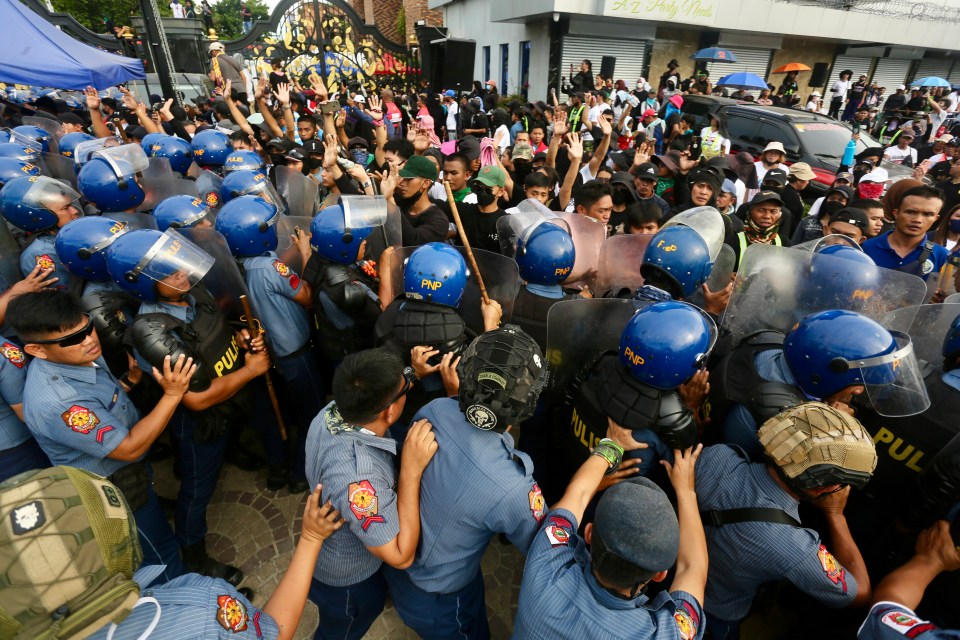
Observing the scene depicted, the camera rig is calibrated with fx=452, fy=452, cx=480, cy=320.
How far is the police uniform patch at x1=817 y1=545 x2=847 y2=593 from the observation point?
153 cm

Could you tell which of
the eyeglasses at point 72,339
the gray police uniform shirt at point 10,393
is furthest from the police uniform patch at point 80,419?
the gray police uniform shirt at point 10,393

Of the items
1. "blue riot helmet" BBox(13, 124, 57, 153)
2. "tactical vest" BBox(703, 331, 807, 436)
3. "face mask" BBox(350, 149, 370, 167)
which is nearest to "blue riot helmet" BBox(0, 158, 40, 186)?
"blue riot helmet" BBox(13, 124, 57, 153)

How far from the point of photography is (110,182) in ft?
11.7

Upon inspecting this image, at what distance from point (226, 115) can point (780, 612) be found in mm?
12024

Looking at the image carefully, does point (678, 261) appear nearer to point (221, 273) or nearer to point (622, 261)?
point (622, 261)

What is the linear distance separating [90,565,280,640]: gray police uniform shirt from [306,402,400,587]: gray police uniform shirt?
37 centimetres

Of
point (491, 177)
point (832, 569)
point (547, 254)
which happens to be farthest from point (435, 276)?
point (491, 177)

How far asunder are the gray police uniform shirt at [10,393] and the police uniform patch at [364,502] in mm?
1824

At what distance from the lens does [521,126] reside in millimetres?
8609

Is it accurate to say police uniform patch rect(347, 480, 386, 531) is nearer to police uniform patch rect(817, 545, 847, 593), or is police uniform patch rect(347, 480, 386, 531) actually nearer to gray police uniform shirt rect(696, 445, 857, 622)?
gray police uniform shirt rect(696, 445, 857, 622)

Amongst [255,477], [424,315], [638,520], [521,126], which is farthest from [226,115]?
[638,520]

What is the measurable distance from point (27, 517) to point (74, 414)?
1.35 meters

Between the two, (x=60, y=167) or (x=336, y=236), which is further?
(x=60, y=167)

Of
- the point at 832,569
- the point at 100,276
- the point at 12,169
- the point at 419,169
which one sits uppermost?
the point at 419,169
